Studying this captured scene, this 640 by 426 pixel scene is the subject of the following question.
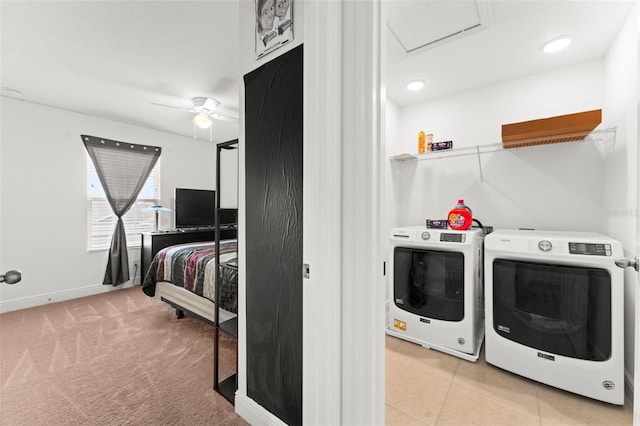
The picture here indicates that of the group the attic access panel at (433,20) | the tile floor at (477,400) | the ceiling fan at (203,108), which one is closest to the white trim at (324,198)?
the tile floor at (477,400)

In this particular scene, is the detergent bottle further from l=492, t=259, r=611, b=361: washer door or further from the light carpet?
the light carpet

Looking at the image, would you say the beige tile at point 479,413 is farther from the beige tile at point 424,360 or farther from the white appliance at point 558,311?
the white appliance at point 558,311

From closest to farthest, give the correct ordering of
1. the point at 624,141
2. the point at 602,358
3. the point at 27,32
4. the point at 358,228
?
the point at 358,228 < the point at 602,358 < the point at 624,141 < the point at 27,32

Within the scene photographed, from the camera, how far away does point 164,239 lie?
3727 millimetres

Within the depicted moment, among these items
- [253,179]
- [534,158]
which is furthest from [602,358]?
[253,179]

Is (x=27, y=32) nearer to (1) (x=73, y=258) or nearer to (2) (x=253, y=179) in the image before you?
(2) (x=253, y=179)

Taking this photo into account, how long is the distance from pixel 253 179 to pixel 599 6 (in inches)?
88.0

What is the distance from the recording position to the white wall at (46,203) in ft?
9.82

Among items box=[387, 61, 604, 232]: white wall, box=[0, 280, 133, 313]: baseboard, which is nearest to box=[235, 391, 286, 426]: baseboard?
box=[387, 61, 604, 232]: white wall

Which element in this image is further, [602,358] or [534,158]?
[534,158]

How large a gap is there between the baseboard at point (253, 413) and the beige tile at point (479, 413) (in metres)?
A: 0.87

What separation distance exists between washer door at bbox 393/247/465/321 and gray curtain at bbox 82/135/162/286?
3.68 meters

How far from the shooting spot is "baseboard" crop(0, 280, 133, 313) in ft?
9.78

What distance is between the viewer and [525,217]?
2.37 m
